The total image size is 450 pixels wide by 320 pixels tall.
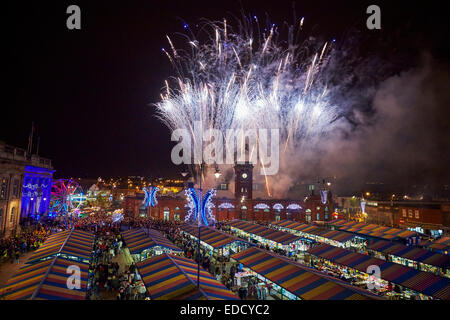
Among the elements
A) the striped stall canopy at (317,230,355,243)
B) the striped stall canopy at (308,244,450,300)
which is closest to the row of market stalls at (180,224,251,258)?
the striped stall canopy at (308,244,450,300)

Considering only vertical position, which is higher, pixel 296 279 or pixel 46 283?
pixel 46 283

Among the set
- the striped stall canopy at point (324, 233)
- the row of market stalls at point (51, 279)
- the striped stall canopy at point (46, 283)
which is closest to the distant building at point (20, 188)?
the row of market stalls at point (51, 279)

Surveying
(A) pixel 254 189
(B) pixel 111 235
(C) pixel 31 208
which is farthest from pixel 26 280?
(A) pixel 254 189

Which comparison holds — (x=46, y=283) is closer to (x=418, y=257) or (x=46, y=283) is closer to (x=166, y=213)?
(x=418, y=257)

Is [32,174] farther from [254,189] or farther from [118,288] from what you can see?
[254,189]

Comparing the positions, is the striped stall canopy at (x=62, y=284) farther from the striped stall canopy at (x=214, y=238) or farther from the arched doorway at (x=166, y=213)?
the arched doorway at (x=166, y=213)

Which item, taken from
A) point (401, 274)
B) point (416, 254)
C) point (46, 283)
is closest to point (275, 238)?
point (416, 254)
